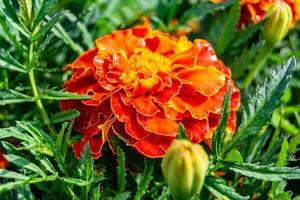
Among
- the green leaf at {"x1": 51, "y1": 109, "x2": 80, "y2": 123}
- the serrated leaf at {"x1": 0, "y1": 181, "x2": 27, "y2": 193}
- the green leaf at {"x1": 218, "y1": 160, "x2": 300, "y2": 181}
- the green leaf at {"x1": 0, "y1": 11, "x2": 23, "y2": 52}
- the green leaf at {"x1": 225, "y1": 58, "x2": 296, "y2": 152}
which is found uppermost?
the green leaf at {"x1": 0, "y1": 11, "x2": 23, "y2": 52}

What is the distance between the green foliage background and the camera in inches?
26.1

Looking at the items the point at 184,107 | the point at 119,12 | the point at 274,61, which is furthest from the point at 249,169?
the point at 119,12

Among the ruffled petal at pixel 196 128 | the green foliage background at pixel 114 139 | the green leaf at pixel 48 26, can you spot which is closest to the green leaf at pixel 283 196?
the green foliage background at pixel 114 139

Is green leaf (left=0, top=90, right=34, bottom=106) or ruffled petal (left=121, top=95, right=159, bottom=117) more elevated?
green leaf (left=0, top=90, right=34, bottom=106)

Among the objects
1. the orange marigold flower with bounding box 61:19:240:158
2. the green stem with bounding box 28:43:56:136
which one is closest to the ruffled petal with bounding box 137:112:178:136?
the orange marigold flower with bounding box 61:19:240:158

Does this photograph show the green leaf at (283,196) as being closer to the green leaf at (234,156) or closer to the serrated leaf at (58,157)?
the green leaf at (234,156)

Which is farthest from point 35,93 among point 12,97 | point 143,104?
point 143,104

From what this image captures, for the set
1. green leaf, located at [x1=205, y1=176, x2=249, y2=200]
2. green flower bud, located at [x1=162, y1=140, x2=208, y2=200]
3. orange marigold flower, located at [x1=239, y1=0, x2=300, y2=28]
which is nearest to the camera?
green flower bud, located at [x1=162, y1=140, x2=208, y2=200]

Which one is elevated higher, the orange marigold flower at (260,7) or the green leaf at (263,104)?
the green leaf at (263,104)

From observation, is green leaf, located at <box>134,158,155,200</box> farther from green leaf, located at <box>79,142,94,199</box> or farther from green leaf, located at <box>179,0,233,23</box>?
green leaf, located at <box>179,0,233,23</box>

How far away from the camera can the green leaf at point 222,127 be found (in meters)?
0.66

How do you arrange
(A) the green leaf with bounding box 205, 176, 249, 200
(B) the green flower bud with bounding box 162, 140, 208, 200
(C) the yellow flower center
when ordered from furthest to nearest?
(C) the yellow flower center
(A) the green leaf with bounding box 205, 176, 249, 200
(B) the green flower bud with bounding box 162, 140, 208, 200

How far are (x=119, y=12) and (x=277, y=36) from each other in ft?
1.19

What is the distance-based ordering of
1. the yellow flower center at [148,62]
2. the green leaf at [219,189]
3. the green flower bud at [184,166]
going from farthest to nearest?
the yellow flower center at [148,62] → the green leaf at [219,189] → the green flower bud at [184,166]
